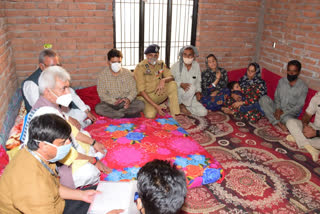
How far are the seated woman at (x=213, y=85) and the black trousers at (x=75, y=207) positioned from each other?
3197 millimetres

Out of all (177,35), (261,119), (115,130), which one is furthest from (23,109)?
(261,119)

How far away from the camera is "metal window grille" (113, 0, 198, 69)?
469cm

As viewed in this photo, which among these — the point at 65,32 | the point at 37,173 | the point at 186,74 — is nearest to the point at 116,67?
the point at 65,32

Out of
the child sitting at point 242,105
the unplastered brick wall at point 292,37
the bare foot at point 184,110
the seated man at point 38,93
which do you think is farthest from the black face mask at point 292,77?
the seated man at point 38,93

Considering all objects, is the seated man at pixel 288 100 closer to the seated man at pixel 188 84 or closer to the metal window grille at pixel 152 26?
the seated man at pixel 188 84

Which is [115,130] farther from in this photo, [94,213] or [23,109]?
[94,213]

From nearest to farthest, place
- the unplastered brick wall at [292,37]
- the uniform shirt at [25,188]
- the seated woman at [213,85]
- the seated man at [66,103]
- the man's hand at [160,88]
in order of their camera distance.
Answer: the uniform shirt at [25,188]
the seated man at [66,103]
the unplastered brick wall at [292,37]
the man's hand at [160,88]
the seated woman at [213,85]

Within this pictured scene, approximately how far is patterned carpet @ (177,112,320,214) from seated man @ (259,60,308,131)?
18 cm

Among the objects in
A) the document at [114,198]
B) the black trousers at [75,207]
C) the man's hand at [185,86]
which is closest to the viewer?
the document at [114,198]

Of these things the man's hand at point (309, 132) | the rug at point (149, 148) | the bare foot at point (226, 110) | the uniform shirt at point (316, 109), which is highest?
the uniform shirt at point (316, 109)

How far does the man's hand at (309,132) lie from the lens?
3.58 meters

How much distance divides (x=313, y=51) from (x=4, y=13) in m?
4.69

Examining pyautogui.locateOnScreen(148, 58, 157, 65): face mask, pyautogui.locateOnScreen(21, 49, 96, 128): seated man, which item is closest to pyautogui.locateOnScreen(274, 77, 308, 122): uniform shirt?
pyautogui.locateOnScreen(148, 58, 157, 65): face mask

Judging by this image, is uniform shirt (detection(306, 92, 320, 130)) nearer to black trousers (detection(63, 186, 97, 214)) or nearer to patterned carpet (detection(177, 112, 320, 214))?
patterned carpet (detection(177, 112, 320, 214))
